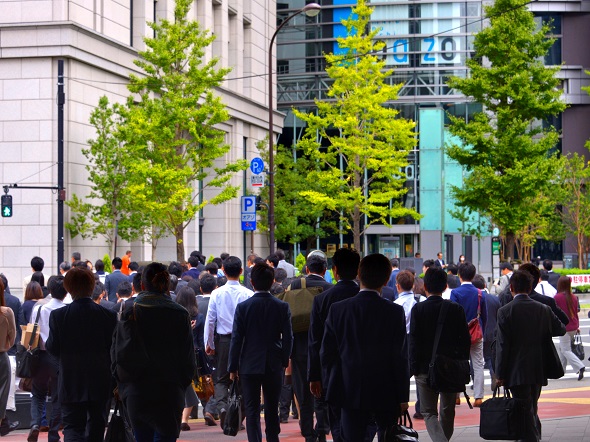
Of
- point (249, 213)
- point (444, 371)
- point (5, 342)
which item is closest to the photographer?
point (444, 371)

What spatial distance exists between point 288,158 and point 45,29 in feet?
77.6

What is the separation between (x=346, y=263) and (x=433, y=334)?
1.08 m

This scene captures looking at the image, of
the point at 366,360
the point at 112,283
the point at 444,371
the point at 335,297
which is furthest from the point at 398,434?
the point at 112,283

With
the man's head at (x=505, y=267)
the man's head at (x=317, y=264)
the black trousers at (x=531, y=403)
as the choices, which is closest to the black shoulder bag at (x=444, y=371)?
the black trousers at (x=531, y=403)

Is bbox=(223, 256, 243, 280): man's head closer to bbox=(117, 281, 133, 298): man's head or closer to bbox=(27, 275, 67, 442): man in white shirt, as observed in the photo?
bbox=(117, 281, 133, 298): man's head

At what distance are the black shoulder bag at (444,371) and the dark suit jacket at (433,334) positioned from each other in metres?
0.04

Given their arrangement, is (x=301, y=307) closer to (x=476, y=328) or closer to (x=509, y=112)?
(x=476, y=328)

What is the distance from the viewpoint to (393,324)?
7.88 metres

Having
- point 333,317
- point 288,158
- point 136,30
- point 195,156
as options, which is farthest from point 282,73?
point 333,317

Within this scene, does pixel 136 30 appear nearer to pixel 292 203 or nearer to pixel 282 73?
pixel 292 203

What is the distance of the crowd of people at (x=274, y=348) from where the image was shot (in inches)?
311

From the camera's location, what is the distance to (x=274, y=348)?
10234 mm

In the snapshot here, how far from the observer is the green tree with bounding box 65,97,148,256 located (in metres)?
35.3

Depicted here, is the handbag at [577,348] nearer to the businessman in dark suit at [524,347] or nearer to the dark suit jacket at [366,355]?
the businessman in dark suit at [524,347]
